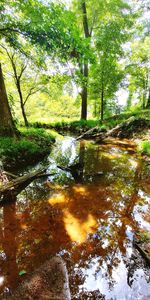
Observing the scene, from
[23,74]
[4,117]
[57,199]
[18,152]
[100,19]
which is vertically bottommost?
[57,199]

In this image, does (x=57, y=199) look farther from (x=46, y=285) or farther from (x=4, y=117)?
(x=4, y=117)

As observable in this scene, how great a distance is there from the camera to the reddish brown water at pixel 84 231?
2064 millimetres

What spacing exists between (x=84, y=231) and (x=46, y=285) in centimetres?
108

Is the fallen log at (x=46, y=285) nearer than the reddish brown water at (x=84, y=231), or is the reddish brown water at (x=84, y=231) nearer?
the fallen log at (x=46, y=285)

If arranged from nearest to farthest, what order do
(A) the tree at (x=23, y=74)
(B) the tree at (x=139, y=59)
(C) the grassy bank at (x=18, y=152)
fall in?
(C) the grassy bank at (x=18, y=152)
(A) the tree at (x=23, y=74)
(B) the tree at (x=139, y=59)

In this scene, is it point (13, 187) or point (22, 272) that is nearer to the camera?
point (22, 272)

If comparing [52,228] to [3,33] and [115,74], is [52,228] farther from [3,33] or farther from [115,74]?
[115,74]

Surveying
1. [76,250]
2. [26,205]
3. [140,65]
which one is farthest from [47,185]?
[140,65]

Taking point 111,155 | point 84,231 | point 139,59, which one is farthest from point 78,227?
point 139,59

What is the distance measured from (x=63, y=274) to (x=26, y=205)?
6.03 feet

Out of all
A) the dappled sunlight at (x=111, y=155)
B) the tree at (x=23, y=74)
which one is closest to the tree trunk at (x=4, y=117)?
the dappled sunlight at (x=111, y=155)

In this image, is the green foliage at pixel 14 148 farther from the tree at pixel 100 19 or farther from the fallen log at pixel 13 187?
the tree at pixel 100 19

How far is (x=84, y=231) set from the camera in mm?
2893

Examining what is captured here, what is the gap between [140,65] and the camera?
48.7ft
